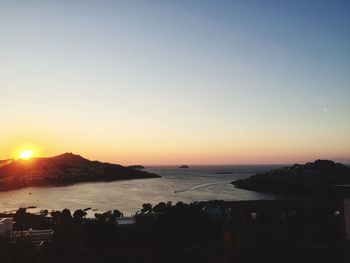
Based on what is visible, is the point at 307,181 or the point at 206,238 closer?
the point at 206,238

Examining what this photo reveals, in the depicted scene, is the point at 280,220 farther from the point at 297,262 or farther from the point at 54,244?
the point at 54,244

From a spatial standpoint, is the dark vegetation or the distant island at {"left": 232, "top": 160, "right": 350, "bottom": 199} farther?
the distant island at {"left": 232, "top": 160, "right": 350, "bottom": 199}

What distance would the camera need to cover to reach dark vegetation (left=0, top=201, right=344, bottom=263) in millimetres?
15625

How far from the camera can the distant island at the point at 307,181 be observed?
104 meters

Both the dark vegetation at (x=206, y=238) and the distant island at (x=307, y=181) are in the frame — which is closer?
the dark vegetation at (x=206, y=238)

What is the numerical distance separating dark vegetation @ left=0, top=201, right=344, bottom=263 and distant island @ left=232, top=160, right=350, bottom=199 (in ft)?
208

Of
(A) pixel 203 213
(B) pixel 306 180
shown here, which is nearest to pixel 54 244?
(A) pixel 203 213

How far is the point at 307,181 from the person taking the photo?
11856 centimetres

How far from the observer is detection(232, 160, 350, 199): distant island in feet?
341

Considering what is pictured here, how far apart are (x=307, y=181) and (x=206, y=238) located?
91.0m

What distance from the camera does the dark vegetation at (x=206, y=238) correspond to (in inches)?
615

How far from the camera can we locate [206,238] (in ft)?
115

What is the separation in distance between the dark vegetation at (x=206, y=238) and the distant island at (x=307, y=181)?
6336 cm

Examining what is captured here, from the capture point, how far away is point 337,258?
66.9 feet
